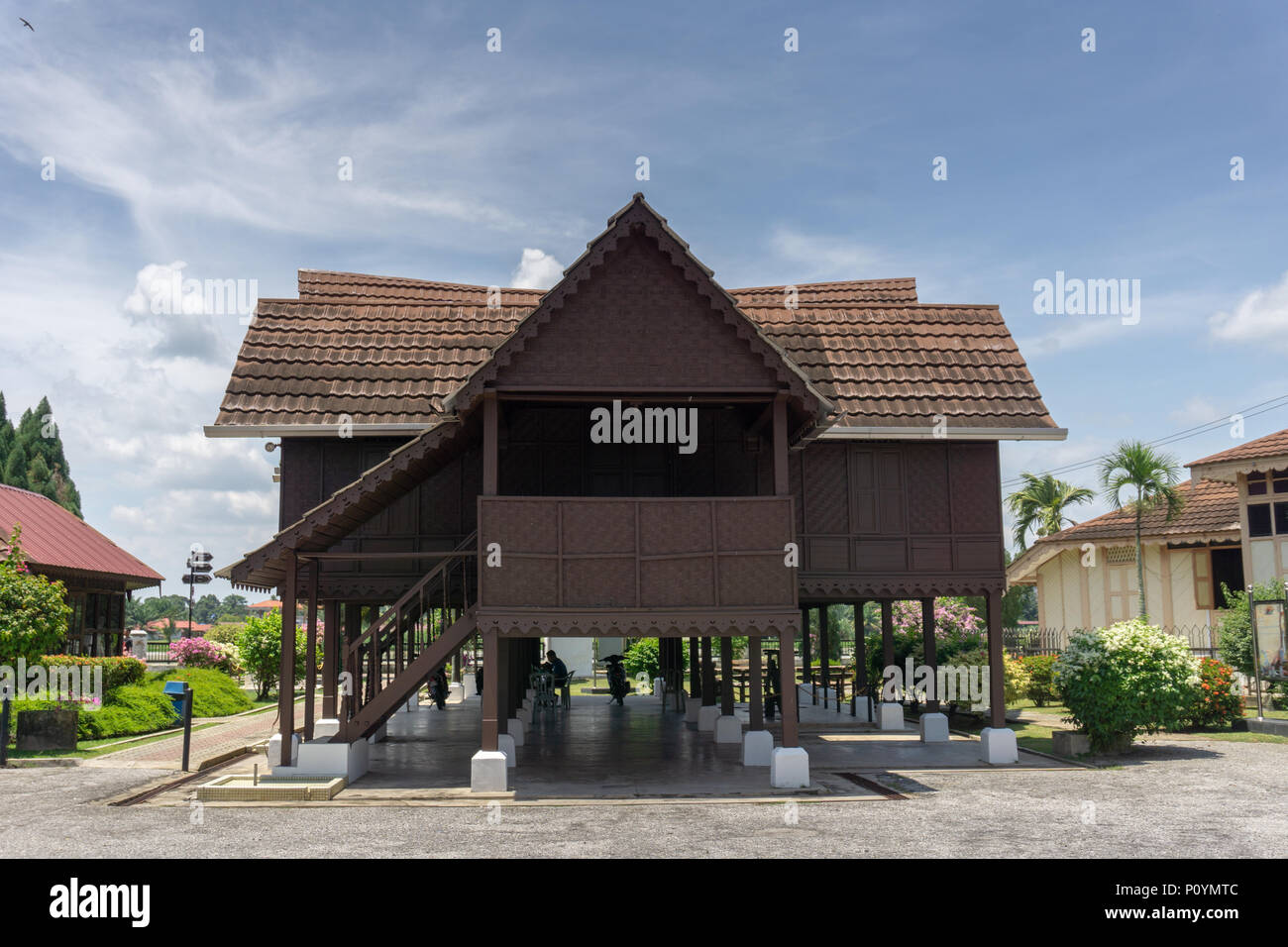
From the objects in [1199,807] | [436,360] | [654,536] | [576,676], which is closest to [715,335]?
[654,536]

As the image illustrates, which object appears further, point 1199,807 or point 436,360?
point 436,360

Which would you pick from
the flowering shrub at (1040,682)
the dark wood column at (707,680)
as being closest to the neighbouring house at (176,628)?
the dark wood column at (707,680)

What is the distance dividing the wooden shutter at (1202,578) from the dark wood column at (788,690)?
24202 mm

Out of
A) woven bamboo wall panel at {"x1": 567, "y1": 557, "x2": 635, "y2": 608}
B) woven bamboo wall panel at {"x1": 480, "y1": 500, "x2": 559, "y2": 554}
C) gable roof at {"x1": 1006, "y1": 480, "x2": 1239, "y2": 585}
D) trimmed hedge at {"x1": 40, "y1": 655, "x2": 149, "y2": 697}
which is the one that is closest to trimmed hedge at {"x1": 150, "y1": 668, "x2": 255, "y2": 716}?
trimmed hedge at {"x1": 40, "y1": 655, "x2": 149, "y2": 697}

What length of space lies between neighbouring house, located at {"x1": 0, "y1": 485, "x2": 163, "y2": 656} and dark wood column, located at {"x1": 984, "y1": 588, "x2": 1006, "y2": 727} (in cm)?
2214

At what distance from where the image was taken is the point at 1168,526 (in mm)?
33188

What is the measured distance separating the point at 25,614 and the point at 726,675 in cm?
1331

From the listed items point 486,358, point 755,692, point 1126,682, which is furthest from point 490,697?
point 1126,682

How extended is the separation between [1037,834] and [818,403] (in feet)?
20.7

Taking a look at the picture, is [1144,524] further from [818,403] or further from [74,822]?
[74,822]

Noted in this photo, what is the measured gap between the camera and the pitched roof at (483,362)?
1703cm

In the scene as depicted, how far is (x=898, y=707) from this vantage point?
2197cm

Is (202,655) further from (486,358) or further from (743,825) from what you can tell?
(743,825)

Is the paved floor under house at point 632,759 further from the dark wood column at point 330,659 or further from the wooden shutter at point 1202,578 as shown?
the wooden shutter at point 1202,578
